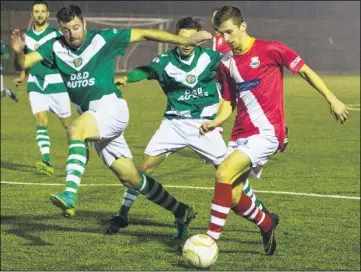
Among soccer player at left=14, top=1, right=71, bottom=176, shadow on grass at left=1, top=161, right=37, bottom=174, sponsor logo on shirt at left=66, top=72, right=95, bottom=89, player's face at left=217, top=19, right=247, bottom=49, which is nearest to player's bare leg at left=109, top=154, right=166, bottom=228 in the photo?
sponsor logo on shirt at left=66, top=72, right=95, bottom=89

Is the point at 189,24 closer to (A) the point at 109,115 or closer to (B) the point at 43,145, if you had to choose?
(A) the point at 109,115

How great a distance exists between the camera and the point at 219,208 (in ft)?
27.1

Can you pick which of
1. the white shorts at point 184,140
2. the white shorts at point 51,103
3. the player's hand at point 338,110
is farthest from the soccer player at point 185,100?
the white shorts at point 51,103

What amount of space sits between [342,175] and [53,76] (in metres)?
5.31

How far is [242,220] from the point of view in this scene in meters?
14.0

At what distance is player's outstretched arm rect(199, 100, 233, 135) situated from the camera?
7.67 metres

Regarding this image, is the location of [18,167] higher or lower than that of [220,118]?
lower

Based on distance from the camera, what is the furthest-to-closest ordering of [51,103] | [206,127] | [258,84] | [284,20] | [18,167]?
[284,20], [18,167], [51,103], [258,84], [206,127]

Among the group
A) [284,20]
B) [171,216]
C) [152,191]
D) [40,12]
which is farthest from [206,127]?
[284,20]

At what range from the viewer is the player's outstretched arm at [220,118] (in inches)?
302

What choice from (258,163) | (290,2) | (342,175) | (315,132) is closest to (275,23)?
(290,2)

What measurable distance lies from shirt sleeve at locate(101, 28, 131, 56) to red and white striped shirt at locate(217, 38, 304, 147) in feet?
2.61

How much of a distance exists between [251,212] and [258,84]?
2.22 meters

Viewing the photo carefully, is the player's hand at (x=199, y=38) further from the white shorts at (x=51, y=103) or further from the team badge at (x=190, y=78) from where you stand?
the white shorts at (x=51, y=103)
